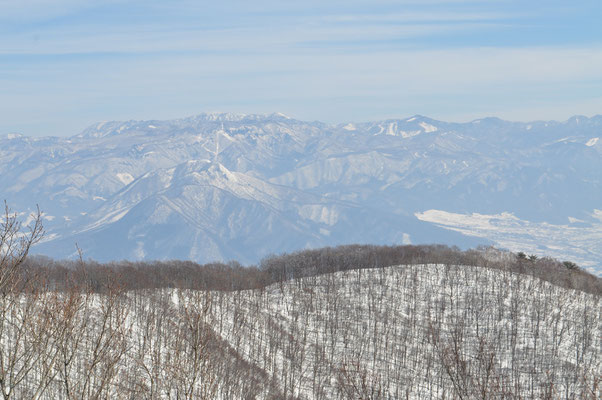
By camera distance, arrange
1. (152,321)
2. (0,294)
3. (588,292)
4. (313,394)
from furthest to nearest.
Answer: (588,292), (152,321), (313,394), (0,294)

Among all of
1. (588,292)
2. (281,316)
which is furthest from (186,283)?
(588,292)

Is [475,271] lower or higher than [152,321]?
higher

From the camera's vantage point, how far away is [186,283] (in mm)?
114750

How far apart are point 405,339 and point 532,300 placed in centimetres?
2522

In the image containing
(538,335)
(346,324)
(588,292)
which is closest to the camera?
(538,335)

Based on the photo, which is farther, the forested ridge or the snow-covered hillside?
the snow-covered hillside

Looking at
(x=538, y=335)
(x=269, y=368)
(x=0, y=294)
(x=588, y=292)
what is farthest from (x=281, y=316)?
(x=0, y=294)

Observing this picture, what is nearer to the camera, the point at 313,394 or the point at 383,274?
the point at 313,394

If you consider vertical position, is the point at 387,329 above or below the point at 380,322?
below

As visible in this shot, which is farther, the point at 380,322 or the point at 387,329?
the point at 380,322

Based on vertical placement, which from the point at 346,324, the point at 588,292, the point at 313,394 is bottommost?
the point at 313,394

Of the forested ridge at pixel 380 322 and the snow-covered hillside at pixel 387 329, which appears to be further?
the snow-covered hillside at pixel 387 329

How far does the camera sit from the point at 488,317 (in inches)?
3824

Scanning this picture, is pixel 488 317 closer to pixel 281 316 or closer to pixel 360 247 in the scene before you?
pixel 281 316
